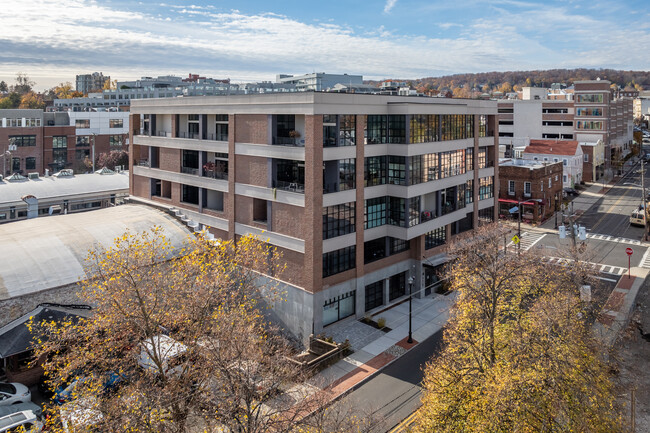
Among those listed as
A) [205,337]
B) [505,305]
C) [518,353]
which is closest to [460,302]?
[505,305]

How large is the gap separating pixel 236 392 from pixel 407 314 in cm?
2799

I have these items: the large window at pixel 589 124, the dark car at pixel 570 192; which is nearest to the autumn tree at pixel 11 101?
the dark car at pixel 570 192

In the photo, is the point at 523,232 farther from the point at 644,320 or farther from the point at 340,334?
the point at 340,334

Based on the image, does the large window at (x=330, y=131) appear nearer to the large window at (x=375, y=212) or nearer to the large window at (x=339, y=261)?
the large window at (x=375, y=212)

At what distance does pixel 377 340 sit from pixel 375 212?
449 inches

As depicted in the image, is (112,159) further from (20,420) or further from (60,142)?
(20,420)

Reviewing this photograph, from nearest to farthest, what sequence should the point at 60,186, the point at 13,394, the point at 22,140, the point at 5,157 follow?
1. the point at 13,394
2. the point at 60,186
3. the point at 5,157
4. the point at 22,140

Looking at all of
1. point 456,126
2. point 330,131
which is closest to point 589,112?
point 456,126

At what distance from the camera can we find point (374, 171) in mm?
42250

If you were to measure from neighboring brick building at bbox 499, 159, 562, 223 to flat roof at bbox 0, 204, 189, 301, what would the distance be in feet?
175

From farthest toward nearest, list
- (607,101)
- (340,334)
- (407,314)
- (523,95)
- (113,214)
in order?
1. (523,95)
2. (607,101)
3. (113,214)
4. (407,314)
5. (340,334)

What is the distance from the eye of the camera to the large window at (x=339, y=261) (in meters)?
38.5

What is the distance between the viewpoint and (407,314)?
42219 millimetres

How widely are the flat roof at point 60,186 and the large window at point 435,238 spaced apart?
44.4 meters
